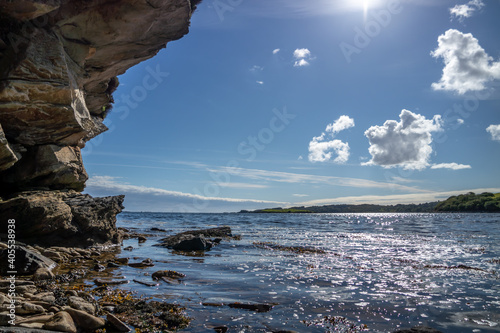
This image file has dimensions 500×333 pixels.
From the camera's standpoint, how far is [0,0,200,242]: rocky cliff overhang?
17.0 metres

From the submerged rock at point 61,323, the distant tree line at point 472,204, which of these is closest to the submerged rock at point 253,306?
the submerged rock at point 61,323

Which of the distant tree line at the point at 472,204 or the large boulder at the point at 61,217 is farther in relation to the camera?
the distant tree line at the point at 472,204

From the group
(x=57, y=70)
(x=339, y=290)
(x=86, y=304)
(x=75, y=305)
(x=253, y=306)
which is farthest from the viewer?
(x=57, y=70)

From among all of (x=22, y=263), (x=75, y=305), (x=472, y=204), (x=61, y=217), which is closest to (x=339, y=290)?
(x=75, y=305)

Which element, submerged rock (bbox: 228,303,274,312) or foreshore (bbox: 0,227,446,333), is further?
submerged rock (bbox: 228,303,274,312)

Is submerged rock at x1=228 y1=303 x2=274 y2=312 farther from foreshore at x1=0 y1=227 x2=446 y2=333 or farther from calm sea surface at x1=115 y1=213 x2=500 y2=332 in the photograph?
calm sea surface at x1=115 y1=213 x2=500 y2=332

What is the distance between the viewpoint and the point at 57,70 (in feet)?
61.0

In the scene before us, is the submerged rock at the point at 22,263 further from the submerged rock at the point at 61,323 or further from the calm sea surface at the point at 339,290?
the submerged rock at the point at 61,323

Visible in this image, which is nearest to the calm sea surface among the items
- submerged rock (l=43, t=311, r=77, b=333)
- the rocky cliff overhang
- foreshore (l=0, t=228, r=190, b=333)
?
foreshore (l=0, t=228, r=190, b=333)

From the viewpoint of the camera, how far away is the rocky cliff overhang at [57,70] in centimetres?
1705

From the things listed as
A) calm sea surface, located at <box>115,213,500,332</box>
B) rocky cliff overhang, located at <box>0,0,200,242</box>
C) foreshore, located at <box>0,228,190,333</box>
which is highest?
rocky cliff overhang, located at <box>0,0,200,242</box>

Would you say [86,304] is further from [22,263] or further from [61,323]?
[22,263]

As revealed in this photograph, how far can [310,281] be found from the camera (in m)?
14.3

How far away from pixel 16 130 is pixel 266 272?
17.3 m
